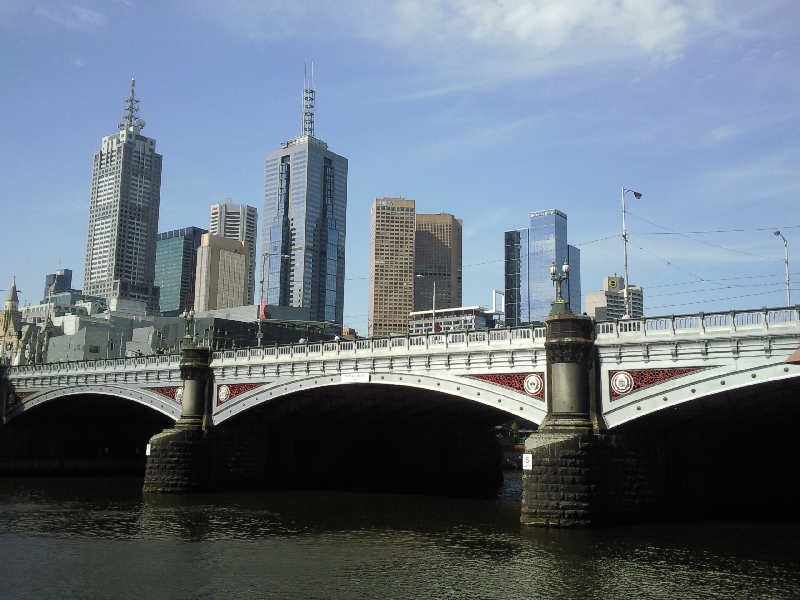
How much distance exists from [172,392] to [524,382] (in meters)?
33.7

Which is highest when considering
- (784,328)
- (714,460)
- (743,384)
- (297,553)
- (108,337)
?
(108,337)

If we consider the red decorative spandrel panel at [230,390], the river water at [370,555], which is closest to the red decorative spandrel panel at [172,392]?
the red decorative spandrel panel at [230,390]

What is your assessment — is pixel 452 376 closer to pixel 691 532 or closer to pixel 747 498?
pixel 691 532

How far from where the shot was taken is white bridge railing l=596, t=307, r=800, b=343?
1478 inches

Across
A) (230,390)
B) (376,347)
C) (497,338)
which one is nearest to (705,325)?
(497,338)

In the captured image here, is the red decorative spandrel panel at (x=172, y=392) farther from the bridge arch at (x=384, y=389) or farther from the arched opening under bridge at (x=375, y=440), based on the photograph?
the arched opening under bridge at (x=375, y=440)

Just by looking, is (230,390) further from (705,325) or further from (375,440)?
(705,325)

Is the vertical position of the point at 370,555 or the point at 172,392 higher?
the point at 172,392

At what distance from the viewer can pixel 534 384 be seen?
147ft

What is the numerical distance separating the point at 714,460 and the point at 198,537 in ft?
96.1

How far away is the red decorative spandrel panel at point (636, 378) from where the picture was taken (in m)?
40.3

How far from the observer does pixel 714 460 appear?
48156 mm

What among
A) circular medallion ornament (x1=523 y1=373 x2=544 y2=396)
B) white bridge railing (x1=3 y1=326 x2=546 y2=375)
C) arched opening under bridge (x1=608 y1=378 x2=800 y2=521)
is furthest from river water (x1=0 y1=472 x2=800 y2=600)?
white bridge railing (x1=3 y1=326 x2=546 y2=375)

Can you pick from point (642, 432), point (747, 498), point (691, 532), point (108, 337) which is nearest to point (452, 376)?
point (642, 432)
